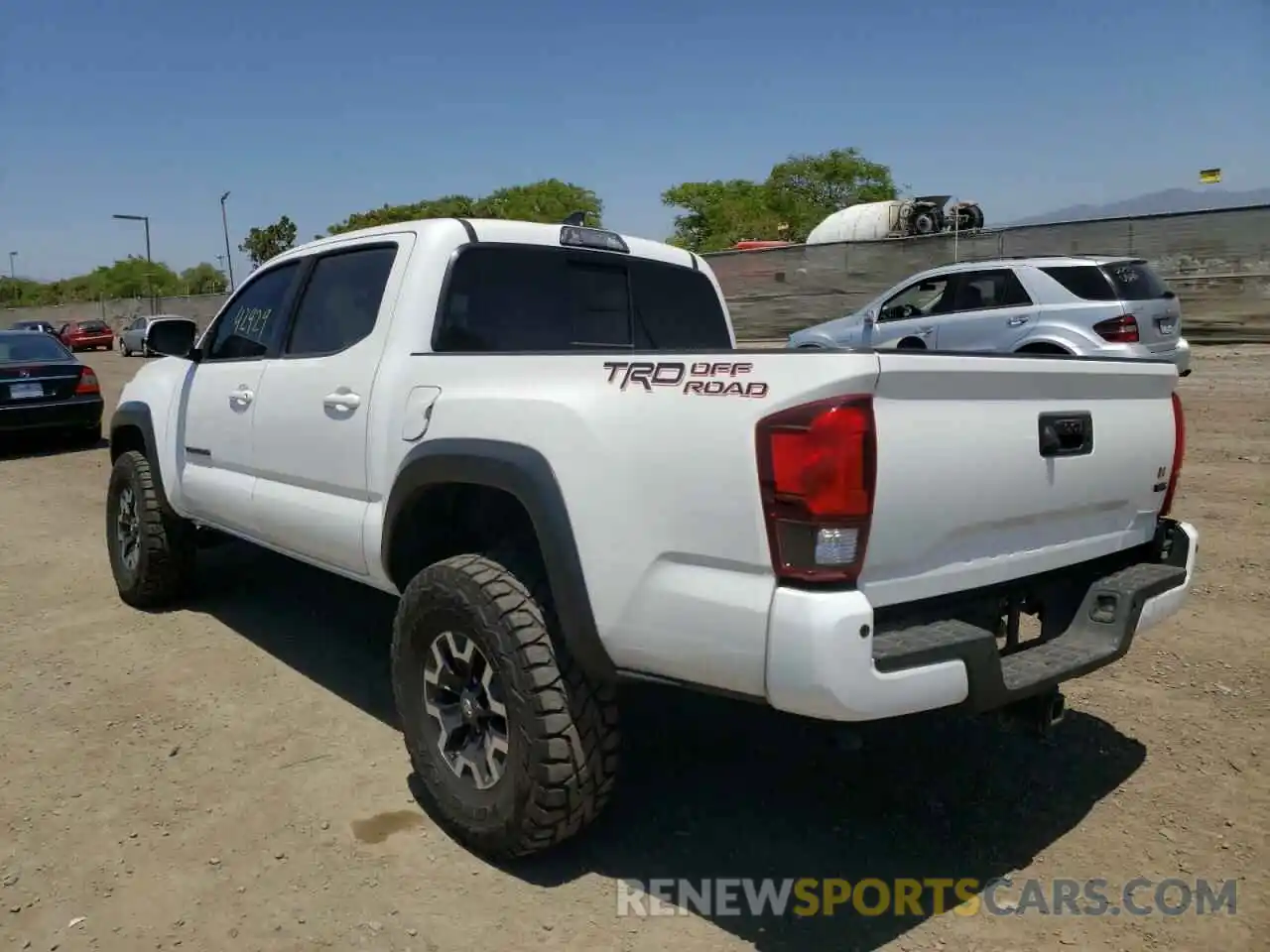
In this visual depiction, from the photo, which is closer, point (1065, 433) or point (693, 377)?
point (693, 377)

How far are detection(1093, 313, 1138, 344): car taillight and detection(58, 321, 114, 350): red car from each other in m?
39.7

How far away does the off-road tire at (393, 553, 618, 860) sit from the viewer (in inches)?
106

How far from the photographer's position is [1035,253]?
631 inches

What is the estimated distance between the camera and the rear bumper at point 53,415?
1155 centimetres

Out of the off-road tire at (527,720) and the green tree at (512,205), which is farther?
the green tree at (512,205)

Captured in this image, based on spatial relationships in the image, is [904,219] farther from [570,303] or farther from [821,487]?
[821,487]

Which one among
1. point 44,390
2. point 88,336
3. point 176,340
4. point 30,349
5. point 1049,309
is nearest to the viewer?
point 176,340

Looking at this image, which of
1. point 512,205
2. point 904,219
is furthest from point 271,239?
point 904,219

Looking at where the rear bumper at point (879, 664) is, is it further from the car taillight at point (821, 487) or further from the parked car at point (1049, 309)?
the parked car at point (1049, 309)

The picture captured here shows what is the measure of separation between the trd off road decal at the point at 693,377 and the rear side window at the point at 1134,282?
8.97 m

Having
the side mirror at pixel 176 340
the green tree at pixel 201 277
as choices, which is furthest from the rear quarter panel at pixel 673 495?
the green tree at pixel 201 277

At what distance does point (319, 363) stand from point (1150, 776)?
343 cm

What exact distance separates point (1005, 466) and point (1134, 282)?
28.9 ft
